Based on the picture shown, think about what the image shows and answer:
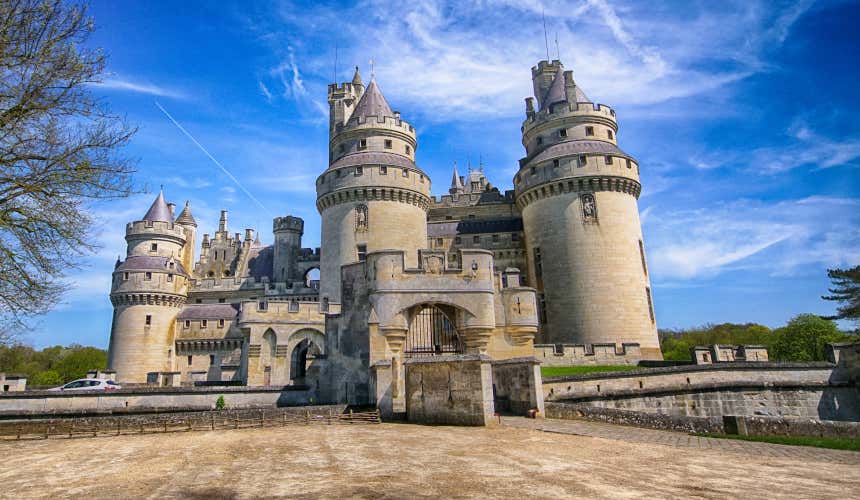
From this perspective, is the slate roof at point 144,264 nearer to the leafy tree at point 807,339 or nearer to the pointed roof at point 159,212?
the pointed roof at point 159,212

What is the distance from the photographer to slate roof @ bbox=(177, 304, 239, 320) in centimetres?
4012

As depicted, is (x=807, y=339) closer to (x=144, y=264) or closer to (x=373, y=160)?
(x=373, y=160)

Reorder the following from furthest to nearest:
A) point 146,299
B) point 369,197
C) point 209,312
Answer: point 209,312 < point 146,299 < point 369,197

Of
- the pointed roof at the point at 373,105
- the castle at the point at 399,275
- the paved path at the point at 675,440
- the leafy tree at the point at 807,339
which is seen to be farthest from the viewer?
the leafy tree at the point at 807,339

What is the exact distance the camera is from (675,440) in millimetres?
10906

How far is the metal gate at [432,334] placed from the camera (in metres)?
19.5

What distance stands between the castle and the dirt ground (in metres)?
5.53

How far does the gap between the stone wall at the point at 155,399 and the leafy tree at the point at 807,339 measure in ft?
135

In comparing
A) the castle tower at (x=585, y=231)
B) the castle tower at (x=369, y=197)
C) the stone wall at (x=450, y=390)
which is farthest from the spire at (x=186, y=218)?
the stone wall at (x=450, y=390)

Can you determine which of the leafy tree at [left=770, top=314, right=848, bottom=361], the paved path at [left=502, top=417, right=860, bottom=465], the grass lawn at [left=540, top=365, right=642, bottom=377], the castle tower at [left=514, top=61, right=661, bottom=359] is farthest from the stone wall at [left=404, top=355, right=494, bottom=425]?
the leafy tree at [left=770, top=314, right=848, bottom=361]

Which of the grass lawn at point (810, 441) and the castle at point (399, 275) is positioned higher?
the castle at point (399, 275)

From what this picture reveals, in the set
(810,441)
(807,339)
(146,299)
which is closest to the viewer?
(810,441)

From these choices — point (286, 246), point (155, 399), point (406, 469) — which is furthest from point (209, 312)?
point (406, 469)

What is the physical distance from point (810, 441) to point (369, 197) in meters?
26.5
